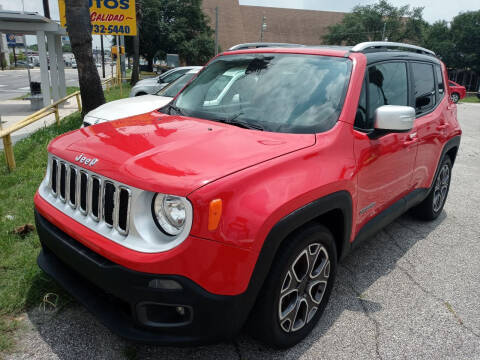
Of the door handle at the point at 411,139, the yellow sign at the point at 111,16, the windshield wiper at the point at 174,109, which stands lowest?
the door handle at the point at 411,139

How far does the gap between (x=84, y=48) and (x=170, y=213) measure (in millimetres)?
9078

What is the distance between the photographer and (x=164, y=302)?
1993 millimetres

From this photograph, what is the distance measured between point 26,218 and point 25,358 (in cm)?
212

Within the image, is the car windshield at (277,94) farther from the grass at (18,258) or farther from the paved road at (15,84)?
the paved road at (15,84)

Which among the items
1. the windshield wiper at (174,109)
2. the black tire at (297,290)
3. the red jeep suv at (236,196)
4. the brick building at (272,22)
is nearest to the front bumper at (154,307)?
the red jeep suv at (236,196)

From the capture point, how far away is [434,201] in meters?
4.74

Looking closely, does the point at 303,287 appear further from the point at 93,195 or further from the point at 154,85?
the point at 154,85

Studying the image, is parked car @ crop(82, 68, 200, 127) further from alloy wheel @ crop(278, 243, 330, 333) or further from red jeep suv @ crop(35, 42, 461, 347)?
alloy wheel @ crop(278, 243, 330, 333)

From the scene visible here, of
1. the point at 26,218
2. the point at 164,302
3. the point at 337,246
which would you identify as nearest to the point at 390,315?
the point at 337,246

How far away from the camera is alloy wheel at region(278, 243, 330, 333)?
2.43m

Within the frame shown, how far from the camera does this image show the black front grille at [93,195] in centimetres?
214

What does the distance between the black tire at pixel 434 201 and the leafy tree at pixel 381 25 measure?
6046 cm

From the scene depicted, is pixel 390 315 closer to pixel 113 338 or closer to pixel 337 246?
pixel 337 246

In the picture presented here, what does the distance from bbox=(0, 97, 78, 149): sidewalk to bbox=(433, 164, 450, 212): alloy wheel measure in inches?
294
